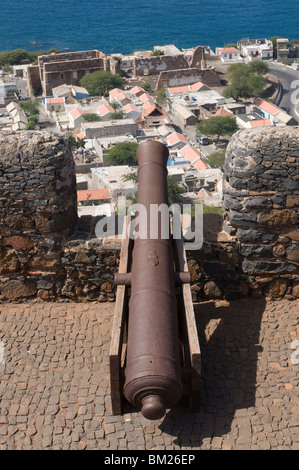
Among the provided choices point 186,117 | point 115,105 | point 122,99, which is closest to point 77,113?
point 115,105

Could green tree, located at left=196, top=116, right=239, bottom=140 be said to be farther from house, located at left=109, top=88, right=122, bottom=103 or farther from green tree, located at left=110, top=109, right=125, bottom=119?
house, located at left=109, top=88, right=122, bottom=103

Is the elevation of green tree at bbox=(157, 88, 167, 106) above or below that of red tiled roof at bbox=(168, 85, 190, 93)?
below

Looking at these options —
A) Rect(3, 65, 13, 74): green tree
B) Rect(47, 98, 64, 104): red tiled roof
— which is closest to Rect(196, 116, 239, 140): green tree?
Rect(47, 98, 64, 104): red tiled roof

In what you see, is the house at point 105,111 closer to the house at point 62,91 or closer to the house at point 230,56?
the house at point 62,91

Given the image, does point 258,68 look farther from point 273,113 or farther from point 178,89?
point 273,113

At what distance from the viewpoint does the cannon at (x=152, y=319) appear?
4.37 metres

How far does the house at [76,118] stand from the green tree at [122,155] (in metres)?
9.21

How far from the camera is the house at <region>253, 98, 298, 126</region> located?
51688mm

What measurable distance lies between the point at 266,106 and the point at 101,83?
16.3 meters

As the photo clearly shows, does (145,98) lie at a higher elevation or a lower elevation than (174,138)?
higher

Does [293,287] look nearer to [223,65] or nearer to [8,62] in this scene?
[223,65]

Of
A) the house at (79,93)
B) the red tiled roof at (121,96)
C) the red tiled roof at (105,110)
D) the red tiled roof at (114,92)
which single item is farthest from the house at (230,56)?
the red tiled roof at (105,110)

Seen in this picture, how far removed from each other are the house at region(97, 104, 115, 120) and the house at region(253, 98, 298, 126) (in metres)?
13.2

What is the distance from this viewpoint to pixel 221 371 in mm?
5465
